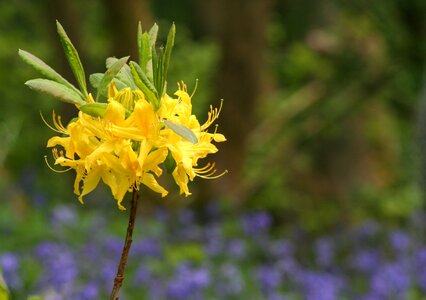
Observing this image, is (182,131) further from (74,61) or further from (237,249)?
(237,249)

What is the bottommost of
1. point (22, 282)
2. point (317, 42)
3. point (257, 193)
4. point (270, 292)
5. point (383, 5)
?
point (22, 282)

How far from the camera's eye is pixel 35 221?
5438 mm

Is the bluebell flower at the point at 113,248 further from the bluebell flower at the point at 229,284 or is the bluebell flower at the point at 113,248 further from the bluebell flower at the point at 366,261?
the bluebell flower at the point at 366,261

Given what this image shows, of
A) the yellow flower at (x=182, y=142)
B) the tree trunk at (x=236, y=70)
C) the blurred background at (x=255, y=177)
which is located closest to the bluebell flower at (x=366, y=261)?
the blurred background at (x=255, y=177)

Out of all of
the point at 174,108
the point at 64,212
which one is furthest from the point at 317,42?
the point at 174,108

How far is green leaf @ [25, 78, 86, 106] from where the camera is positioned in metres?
1.32

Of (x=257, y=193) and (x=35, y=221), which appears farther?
(x=257, y=193)

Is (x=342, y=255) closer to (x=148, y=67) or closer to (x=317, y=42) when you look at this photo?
(x=317, y=42)

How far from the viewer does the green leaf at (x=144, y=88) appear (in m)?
1.35

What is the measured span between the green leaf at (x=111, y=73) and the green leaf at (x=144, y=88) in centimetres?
2

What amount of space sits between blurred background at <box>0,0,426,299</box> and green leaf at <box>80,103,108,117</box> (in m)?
1.88

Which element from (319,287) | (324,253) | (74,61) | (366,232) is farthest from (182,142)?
(366,232)

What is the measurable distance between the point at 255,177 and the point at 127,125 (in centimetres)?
671

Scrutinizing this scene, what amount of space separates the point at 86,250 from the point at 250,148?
347cm
